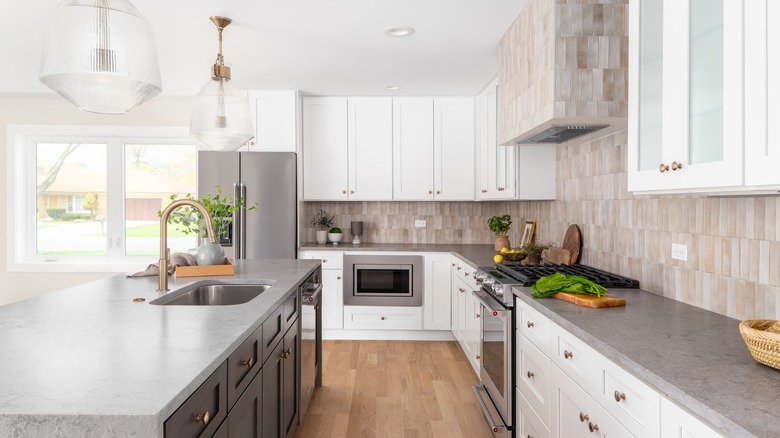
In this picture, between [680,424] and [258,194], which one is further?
[258,194]

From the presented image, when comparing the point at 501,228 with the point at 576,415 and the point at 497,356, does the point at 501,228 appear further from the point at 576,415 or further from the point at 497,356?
the point at 576,415

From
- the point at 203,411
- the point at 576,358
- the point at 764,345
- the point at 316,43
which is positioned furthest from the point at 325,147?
the point at 764,345

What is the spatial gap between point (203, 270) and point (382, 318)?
2.31 meters

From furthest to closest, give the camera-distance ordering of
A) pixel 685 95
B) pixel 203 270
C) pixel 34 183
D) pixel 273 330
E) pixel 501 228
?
pixel 34 183 → pixel 501 228 → pixel 203 270 → pixel 273 330 → pixel 685 95

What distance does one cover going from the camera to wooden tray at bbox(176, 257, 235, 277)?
2560mm

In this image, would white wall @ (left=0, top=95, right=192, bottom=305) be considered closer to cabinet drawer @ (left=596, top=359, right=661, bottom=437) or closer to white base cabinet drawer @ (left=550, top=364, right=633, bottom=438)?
white base cabinet drawer @ (left=550, top=364, right=633, bottom=438)

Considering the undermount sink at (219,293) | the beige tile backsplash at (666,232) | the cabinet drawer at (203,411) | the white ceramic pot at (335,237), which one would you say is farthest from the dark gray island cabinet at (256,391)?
the white ceramic pot at (335,237)

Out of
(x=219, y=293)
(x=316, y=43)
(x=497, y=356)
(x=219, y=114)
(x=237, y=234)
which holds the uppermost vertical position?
(x=316, y=43)

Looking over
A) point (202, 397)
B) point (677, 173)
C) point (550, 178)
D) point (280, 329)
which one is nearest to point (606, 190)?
point (550, 178)

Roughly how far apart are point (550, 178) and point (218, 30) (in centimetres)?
245

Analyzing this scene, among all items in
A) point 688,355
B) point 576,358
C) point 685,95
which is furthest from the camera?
point 576,358

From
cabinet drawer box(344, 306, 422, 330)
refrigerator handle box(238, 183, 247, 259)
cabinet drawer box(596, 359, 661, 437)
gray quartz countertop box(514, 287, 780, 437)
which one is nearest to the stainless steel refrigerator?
refrigerator handle box(238, 183, 247, 259)

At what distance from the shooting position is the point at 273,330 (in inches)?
79.0

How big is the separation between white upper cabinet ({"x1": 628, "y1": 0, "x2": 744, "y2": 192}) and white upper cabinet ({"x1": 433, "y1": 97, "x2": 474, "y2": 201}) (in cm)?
303
